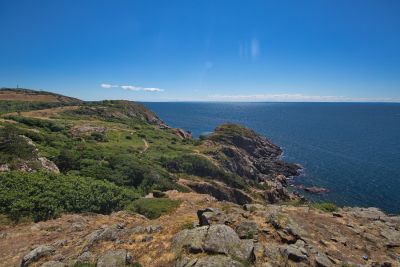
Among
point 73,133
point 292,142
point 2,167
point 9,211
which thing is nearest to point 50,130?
point 73,133

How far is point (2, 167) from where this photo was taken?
28766 millimetres

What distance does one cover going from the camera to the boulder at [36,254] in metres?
14.6

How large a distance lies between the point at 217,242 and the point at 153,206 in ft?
41.5

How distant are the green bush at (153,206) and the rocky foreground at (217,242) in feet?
10.7

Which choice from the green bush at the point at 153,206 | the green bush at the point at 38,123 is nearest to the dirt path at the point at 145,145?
the green bush at the point at 38,123

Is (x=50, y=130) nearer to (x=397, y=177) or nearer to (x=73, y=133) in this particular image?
(x=73, y=133)

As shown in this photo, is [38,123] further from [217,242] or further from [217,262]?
[217,262]

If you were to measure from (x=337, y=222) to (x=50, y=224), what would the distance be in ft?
68.0

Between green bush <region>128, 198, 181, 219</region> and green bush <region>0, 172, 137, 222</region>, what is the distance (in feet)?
6.46

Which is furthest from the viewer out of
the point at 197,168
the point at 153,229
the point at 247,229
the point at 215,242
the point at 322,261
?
the point at 197,168

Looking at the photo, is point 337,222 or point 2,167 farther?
point 2,167

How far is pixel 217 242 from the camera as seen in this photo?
14.0 metres

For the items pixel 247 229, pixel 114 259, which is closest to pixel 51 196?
pixel 114 259

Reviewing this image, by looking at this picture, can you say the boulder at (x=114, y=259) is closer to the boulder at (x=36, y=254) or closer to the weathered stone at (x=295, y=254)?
the boulder at (x=36, y=254)
